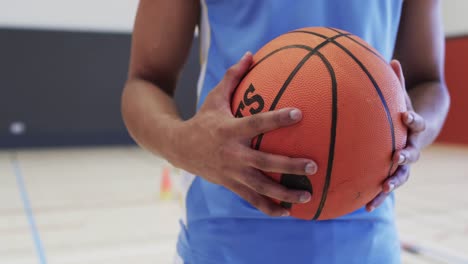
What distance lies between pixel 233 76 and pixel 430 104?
44 centimetres

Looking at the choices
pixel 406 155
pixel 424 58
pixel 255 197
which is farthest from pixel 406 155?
pixel 424 58

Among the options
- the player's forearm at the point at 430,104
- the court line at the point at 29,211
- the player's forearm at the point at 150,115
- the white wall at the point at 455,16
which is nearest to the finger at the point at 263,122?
the player's forearm at the point at 150,115

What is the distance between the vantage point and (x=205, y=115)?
25.3 inches

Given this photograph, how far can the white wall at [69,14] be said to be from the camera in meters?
5.21

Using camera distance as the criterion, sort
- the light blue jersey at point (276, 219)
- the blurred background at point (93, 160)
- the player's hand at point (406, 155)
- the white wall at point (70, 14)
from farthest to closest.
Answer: the white wall at point (70, 14) → the blurred background at point (93, 160) → the light blue jersey at point (276, 219) → the player's hand at point (406, 155)

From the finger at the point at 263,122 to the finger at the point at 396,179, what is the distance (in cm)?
19

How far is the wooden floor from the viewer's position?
2.33m

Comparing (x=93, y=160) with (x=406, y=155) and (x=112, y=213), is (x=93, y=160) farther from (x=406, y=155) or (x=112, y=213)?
(x=406, y=155)

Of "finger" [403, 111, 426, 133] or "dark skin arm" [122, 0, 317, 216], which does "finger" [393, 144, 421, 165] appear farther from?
"dark skin arm" [122, 0, 317, 216]

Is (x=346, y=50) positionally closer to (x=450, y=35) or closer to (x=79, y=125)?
(x=79, y=125)

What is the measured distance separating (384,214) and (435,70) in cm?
33

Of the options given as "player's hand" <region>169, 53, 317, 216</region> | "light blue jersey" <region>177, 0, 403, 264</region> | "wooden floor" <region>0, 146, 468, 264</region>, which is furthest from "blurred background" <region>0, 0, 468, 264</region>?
"player's hand" <region>169, 53, 317, 216</region>

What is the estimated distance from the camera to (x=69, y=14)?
5.43 m

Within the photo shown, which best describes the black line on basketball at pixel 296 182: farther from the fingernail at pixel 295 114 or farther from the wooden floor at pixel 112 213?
the wooden floor at pixel 112 213
